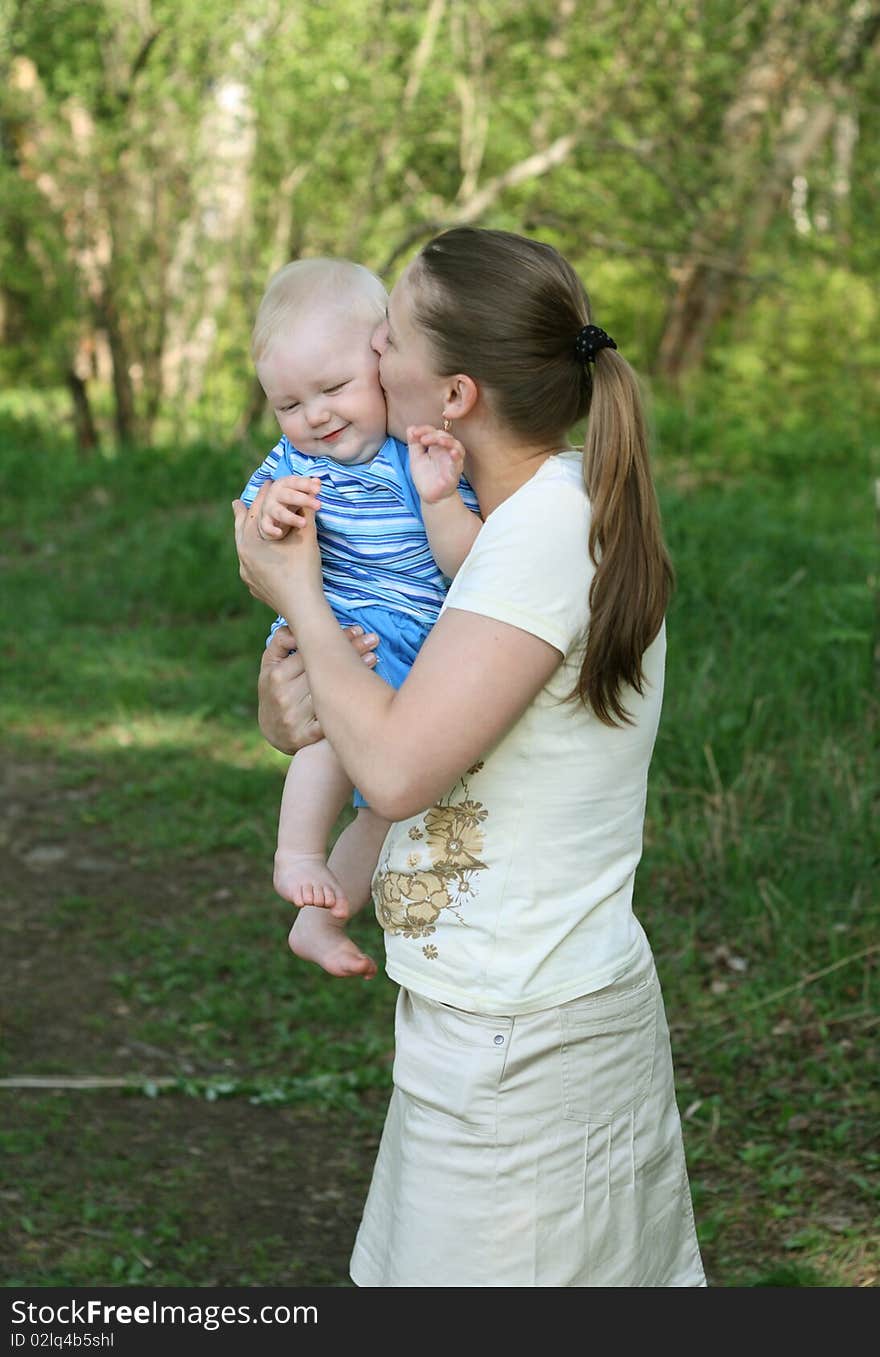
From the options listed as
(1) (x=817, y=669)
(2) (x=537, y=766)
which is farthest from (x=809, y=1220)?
(1) (x=817, y=669)

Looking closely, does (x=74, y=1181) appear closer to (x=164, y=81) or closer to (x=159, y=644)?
(x=159, y=644)

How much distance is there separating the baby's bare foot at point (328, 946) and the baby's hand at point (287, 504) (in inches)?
23.5

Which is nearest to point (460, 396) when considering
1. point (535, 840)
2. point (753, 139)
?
point (535, 840)

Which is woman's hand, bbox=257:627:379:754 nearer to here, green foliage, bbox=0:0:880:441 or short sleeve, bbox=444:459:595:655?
short sleeve, bbox=444:459:595:655

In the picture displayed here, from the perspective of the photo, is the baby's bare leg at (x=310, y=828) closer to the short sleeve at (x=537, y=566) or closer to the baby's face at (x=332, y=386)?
the baby's face at (x=332, y=386)

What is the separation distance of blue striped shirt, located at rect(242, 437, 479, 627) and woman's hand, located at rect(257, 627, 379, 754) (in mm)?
128

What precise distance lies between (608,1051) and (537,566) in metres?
0.64

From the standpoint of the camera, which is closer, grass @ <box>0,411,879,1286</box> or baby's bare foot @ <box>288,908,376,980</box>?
baby's bare foot @ <box>288,908,376,980</box>

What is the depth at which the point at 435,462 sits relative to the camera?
196 centimetres

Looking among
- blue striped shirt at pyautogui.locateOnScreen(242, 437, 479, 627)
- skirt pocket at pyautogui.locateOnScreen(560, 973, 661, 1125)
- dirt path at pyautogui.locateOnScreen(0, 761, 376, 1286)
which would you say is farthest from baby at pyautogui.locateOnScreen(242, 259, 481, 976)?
dirt path at pyautogui.locateOnScreen(0, 761, 376, 1286)

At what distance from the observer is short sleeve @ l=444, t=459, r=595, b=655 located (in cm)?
183

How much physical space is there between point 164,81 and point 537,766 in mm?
10879

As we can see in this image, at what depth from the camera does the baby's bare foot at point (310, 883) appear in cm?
226

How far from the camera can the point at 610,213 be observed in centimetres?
1217
